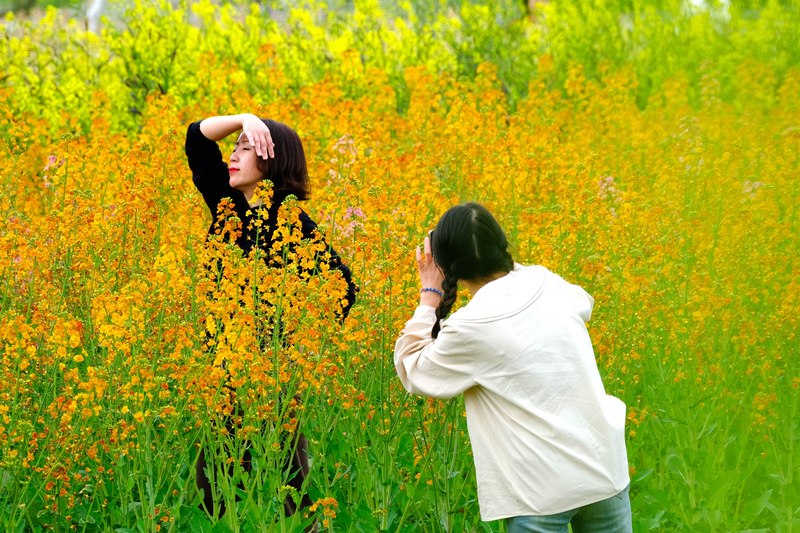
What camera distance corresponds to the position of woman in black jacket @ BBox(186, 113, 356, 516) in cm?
398

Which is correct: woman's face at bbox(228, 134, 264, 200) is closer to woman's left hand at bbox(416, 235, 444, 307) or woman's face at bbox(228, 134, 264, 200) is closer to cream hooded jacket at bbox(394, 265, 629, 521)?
woman's left hand at bbox(416, 235, 444, 307)

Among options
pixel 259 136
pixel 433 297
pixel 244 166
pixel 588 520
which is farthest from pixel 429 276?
pixel 244 166

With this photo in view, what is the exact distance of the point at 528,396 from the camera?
2.78m

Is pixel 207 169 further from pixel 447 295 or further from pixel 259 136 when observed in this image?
pixel 447 295

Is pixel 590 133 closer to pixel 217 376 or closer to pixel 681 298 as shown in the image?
pixel 681 298

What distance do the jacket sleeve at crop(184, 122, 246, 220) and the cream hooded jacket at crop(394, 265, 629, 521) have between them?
1.76m

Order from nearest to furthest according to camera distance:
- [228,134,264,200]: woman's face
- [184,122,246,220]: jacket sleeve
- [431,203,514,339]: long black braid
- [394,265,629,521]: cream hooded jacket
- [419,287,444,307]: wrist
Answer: [394,265,629,521]: cream hooded jacket, [431,203,514,339]: long black braid, [419,287,444,307]: wrist, [228,134,264,200]: woman's face, [184,122,246,220]: jacket sleeve

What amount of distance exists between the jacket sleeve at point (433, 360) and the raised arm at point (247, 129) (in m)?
1.29

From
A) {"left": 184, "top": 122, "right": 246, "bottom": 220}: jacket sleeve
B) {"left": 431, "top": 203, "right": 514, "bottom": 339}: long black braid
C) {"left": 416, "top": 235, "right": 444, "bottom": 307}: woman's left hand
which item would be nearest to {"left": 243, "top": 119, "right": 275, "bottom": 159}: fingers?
{"left": 184, "top": 122, "right": 246, "bottom": 220}: jacket sleeve

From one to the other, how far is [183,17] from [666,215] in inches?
302

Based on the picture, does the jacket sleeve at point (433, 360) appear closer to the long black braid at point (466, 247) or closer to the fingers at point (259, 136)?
the long black braid at point (466, 247)

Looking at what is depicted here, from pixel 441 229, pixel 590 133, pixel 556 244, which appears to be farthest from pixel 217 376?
pixel 590 133

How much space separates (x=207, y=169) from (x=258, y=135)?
0.46 meters

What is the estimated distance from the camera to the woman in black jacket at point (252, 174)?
13.1 ft
